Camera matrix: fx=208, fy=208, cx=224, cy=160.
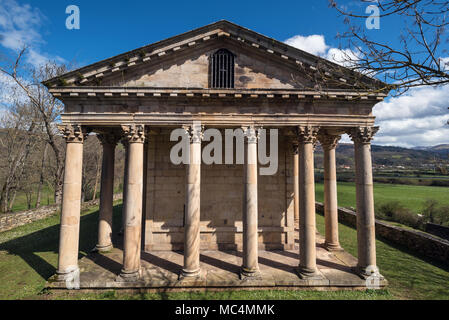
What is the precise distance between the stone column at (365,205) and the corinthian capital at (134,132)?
34.2 feet

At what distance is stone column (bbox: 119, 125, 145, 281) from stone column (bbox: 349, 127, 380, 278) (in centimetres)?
1038

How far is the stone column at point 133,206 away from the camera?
31.1ft

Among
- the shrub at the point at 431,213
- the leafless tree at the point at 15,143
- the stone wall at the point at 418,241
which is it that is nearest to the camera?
the stone wall at the point at 418,241

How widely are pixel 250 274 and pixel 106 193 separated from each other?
9935mm

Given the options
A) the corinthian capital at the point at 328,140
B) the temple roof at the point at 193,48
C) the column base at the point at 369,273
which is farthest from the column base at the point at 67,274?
the corinthian capital at the point at 328,140

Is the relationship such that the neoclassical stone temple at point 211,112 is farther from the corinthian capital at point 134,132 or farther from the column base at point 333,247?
the column base at point 333,247

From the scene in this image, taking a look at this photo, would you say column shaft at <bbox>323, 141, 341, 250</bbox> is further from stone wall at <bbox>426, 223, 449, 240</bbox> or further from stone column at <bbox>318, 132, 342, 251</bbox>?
stone wall at <bbox>426, 223, 449, 240</bbox>

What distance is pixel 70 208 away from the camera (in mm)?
9562

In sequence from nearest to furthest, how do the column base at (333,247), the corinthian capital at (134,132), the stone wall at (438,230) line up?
the corinthian capital at (134,132)
the column base at (333,247)
the stone wall at (438,230)

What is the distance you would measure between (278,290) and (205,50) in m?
11.9

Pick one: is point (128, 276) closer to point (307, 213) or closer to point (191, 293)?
point (191, 293)

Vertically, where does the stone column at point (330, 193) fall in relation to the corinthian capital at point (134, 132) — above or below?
below

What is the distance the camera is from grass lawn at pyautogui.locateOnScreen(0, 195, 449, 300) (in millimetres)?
8648

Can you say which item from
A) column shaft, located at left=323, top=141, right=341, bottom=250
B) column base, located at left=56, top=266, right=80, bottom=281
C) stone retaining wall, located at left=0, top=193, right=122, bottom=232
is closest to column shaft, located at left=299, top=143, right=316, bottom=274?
column shaft, located at left=323, top=141, right=341, bottom=250
